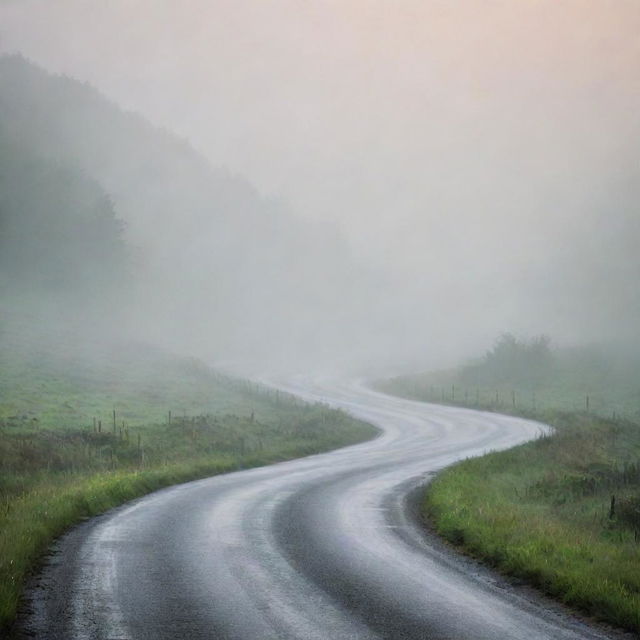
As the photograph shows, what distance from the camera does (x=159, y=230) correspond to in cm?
10775

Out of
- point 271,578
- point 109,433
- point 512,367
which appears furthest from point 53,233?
point 271,578

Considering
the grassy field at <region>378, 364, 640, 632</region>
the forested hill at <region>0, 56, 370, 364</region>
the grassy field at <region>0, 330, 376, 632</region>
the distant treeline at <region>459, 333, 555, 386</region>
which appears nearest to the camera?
the grassy field at <region>378, 364, 640, 632</region>

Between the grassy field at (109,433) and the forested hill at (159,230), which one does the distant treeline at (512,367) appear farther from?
the forested hill at (159,230)

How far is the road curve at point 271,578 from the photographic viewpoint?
348 inches

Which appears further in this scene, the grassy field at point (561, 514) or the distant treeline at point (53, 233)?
the distant treeline at point (53, 233)

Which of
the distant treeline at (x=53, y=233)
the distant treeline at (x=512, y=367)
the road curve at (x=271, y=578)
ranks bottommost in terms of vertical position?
the road curve at (x=271, y=578)

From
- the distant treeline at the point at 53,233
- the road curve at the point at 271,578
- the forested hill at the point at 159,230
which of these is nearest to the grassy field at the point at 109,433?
the road curve at the point at 271,578

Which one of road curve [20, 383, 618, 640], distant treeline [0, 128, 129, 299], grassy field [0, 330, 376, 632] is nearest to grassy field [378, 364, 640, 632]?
road curve [20, 383, 618, 640]

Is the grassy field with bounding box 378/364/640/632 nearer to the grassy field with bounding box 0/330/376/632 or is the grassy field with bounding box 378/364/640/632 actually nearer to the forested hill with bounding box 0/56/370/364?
the grassy field with bounding box 0/330/376/632

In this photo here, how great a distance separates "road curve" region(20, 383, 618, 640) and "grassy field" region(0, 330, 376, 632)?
848 mm

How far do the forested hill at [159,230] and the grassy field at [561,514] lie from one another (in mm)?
53859

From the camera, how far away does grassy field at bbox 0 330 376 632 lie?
51.4 feet

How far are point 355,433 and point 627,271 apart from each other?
413 feet

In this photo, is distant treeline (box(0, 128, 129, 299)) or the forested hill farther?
the forested hill
